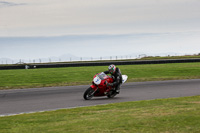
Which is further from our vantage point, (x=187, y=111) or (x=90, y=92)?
(x=90, y=92)

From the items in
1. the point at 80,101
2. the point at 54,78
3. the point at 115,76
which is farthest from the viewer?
the point at 54,78

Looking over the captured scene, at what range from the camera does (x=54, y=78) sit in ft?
92.1

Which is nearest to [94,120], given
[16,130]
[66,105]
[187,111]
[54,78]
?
[16,130]

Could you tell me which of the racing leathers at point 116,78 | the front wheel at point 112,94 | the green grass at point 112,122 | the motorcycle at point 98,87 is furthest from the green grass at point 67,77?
the green grass at point 112,122

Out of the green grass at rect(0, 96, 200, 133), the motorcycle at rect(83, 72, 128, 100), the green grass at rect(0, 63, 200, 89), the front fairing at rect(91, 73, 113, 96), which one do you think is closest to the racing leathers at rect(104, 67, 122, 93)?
the motorcycle at rect(83, 72, 128, 100)

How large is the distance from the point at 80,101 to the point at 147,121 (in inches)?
249

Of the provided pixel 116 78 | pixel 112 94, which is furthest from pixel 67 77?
pixel 116 78

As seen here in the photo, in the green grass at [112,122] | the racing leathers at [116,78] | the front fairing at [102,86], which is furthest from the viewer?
the racing leathers at [116,78]

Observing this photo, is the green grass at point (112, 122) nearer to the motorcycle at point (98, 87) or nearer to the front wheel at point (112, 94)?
the motorcycle at point (98, 87)

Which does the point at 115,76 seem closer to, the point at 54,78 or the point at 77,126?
the point at 77,126

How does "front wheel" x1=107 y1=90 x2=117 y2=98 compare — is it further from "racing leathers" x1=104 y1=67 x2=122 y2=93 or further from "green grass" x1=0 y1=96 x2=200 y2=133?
"green grass" x1=0 y1=96 x2=200 y2=133

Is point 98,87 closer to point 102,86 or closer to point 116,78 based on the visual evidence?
point 102,86

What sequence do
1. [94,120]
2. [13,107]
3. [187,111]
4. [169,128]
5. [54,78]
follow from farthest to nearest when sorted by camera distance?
[54,78]
[13,107]
[187,111]
[94,120]
[169,128]

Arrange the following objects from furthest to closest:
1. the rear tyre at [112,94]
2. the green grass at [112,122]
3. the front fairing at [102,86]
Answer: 1. the rear tyre at [112,94]
2. the front fairing at [102,86]
3. the green grass at [112,122]
